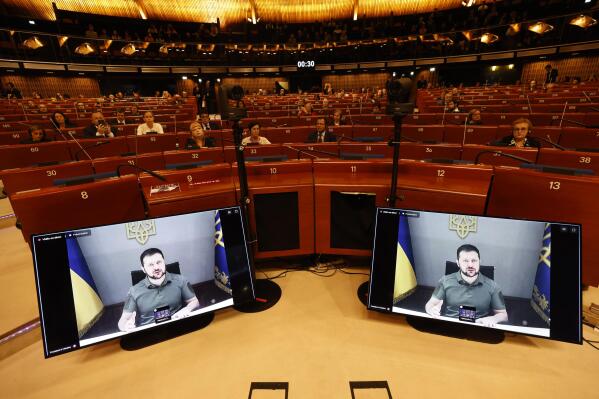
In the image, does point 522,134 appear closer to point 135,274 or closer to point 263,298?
point 263,298

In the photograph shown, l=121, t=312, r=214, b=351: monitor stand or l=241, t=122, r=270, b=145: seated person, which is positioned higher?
l=241, t=122, r=270, b=145: seated person

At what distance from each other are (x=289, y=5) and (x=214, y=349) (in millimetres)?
23311

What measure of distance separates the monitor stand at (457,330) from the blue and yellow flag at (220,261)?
0.93 m

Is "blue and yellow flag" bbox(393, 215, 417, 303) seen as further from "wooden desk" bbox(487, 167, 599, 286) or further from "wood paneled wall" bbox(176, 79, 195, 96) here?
"wood paneled wall" bbox(176, 79, 195, 96)

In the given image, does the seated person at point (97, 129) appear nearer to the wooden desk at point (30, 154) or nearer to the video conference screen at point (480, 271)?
the wooden desk at point (30, 154)

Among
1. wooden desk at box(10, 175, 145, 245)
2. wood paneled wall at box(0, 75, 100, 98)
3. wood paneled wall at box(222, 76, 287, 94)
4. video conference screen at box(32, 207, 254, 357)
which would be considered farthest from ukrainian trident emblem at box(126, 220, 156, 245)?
wood paneled wall at box(222, 76, 287, 94)

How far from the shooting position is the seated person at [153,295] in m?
1.28

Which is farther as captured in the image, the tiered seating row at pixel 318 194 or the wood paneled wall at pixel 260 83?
the wood paneled wall at pixel 260 83

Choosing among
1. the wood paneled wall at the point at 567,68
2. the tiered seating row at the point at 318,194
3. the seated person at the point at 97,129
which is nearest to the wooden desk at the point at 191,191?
the tiered seating row at the point at 318,194

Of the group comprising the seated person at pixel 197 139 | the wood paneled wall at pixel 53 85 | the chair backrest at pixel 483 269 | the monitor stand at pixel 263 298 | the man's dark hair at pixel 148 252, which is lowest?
the monitor stand at pixel 263 298

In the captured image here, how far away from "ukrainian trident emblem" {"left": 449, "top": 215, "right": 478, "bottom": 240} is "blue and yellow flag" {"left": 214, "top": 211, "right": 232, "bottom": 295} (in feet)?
3.48

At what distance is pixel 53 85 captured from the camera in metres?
16.1

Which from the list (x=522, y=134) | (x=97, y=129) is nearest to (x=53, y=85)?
(x=97, y=129)

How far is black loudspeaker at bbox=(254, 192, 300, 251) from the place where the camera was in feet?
5.79
